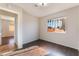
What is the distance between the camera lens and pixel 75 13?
110 centimetres

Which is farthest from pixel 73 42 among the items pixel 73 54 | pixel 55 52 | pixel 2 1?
pixel 2 1

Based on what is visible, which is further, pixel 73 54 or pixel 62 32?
pixel 62 32

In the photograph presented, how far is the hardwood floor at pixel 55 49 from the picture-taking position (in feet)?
3.52

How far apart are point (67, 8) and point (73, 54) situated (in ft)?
2.26

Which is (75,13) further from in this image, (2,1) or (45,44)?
(2,1)

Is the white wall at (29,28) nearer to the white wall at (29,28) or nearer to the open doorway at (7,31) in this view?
the white wall at (29,28)

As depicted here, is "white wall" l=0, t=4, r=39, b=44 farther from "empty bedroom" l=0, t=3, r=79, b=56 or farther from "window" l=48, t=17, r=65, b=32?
"window" l=48, t=17, r=65, b=32

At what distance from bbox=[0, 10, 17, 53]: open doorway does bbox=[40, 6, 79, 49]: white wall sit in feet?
1.55

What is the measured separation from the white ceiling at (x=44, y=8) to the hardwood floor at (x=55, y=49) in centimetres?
48

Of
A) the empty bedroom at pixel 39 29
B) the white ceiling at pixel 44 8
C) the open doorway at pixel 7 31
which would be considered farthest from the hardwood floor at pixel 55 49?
the white ceiling at pixel 44 8

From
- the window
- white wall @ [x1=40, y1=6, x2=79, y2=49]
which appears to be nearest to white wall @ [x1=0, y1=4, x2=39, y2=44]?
white wall @ [x1=40, y1=6, x2=79, y2=49]

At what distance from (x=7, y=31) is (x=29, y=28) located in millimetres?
349

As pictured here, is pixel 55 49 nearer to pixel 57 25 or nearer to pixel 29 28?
pixel 57 25

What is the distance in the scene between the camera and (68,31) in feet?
3.81
